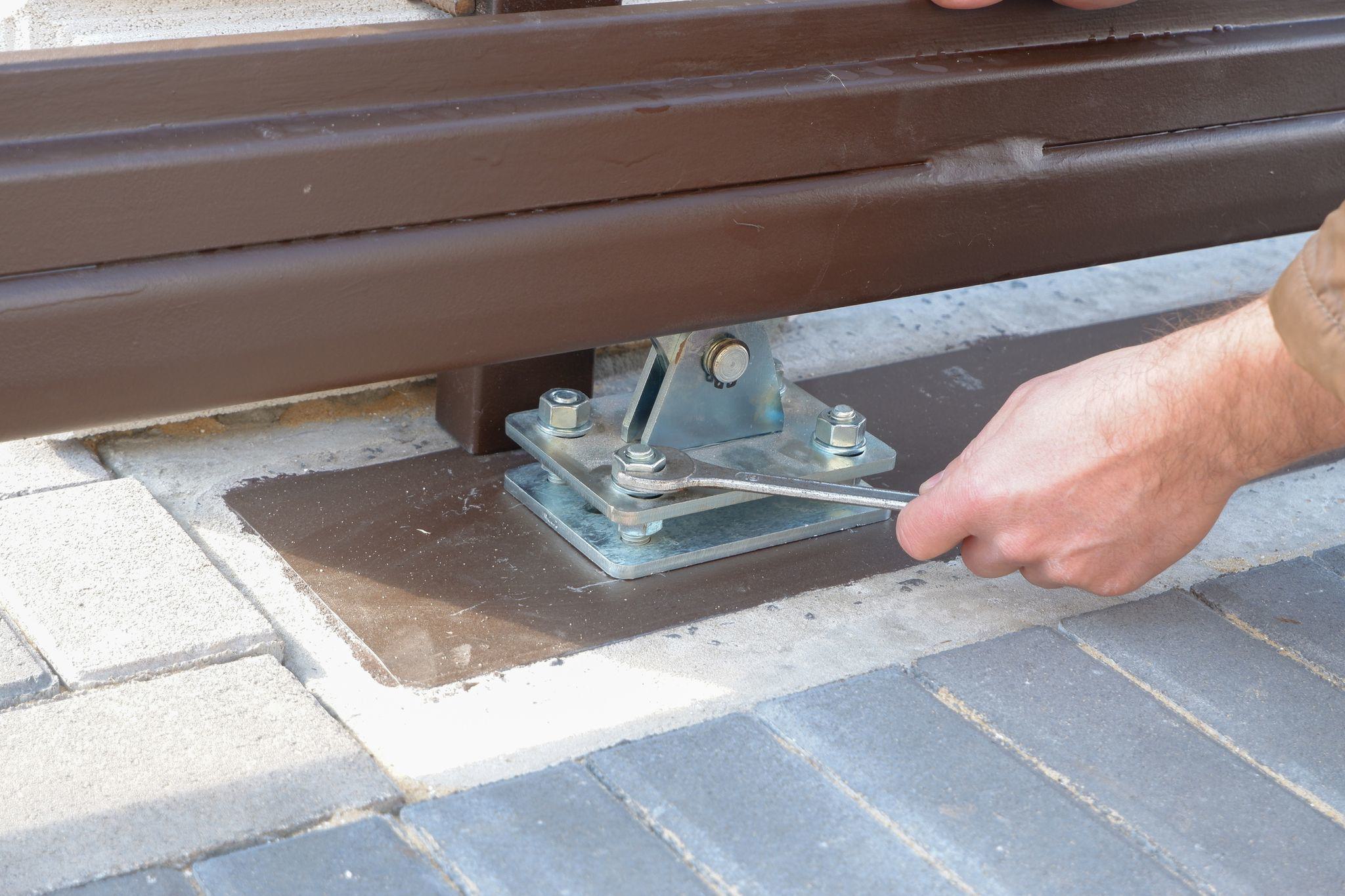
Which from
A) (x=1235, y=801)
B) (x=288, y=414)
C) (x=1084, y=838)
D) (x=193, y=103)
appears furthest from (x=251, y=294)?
(x=1235, y=801)

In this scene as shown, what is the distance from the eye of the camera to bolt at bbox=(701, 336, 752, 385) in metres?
1.59

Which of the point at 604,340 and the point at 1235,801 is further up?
the point at 604,340

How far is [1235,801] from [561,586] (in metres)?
0.69

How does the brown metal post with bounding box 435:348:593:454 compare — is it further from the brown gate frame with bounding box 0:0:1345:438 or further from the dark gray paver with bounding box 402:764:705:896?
the dark gray paver with bounding box 402:764:705:896

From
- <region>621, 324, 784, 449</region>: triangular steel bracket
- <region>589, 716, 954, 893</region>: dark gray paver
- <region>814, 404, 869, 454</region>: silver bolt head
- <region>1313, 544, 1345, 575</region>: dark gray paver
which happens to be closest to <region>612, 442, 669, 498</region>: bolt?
<region>621, 324, 784, 449</region>: triangular steel bracket

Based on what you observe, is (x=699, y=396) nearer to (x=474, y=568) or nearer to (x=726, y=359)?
(x=726, y=359)

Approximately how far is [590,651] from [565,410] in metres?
0.35

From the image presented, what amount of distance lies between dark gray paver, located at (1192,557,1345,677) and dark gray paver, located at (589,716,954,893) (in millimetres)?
571

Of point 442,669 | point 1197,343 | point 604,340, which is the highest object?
point 1197,343

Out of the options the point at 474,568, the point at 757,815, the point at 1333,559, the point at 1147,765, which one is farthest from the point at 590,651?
the point at 1333,559

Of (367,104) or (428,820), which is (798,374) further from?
(428,820)

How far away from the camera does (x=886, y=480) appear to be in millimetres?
1748

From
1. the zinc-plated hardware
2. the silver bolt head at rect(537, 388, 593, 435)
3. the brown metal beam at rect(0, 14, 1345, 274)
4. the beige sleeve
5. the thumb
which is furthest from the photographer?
the silver bolt head at rect(537, 388, 593, 435)

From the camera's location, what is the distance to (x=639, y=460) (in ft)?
4.91
